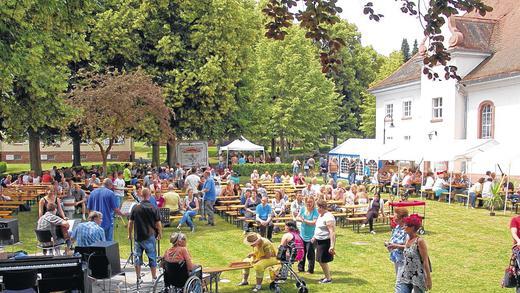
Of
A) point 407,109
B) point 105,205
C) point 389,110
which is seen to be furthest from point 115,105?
point 389,110

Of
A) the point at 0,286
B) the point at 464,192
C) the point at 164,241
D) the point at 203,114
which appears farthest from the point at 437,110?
the point at 0,286

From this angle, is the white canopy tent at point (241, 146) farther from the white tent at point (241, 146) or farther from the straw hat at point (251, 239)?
the straw hat at point (251, 239)

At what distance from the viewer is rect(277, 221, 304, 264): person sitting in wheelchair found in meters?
10.1

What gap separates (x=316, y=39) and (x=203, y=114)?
27.2 metres

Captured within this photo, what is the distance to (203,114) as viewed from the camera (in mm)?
31609

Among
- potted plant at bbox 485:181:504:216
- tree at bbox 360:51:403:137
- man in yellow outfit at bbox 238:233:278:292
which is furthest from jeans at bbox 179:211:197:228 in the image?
tree at bbox 360:51:403:137

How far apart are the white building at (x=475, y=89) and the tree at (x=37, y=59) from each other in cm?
1783

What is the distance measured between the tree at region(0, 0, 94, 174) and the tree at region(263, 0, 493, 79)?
5.88 m

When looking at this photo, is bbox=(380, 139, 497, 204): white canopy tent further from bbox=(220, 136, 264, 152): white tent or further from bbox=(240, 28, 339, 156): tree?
bbox=(240, 28, 339, 156): tree

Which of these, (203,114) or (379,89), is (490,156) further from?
(379,89)

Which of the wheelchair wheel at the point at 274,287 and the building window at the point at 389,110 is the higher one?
the building window at the point at 389,110

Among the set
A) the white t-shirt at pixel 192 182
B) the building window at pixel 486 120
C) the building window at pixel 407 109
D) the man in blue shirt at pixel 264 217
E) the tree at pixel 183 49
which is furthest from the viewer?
the building window at pixel 407 109

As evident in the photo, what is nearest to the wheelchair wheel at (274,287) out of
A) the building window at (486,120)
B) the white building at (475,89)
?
the white building at (475,89)

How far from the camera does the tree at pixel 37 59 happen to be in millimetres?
10297
